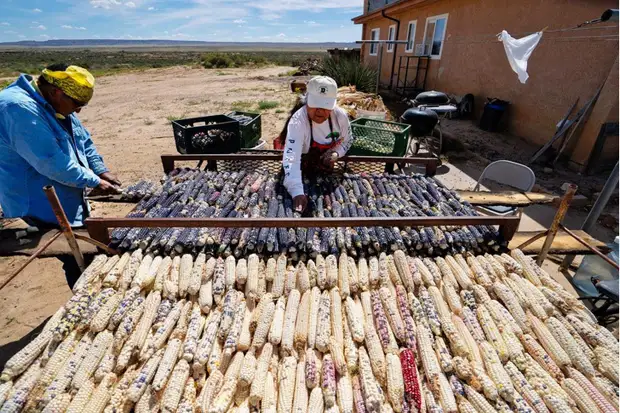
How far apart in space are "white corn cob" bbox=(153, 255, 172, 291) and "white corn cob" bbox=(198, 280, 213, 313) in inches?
11.3

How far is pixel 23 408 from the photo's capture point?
5.21ft

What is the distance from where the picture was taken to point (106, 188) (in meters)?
3.09

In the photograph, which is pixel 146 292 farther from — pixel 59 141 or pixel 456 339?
pixel 456 339

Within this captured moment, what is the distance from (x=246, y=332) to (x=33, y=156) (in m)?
2.27

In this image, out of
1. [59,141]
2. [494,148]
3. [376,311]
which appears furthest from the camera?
[494,148]

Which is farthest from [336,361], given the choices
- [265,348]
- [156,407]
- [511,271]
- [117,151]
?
[117,151]

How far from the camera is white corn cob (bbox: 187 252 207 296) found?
6.88 ft

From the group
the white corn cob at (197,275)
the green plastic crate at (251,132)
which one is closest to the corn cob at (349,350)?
the white corn cob at (197,275)

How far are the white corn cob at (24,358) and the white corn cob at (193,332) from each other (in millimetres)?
812

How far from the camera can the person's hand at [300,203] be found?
295 cm

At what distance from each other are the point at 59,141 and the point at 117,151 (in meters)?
8.08

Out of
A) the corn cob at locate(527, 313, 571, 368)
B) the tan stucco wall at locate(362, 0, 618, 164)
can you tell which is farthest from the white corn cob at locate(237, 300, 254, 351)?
the tan stucco wall at locate(362, 0, 618, 164)

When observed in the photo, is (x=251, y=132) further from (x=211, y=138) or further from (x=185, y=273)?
(x=185, y=273)

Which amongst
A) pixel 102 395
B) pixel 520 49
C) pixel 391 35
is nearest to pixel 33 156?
pixel 102 395
